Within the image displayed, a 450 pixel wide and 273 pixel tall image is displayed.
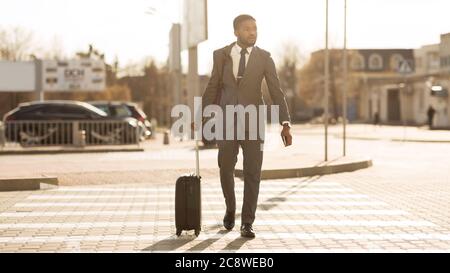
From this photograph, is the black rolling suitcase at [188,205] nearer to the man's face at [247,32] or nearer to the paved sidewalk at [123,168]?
the man's face at [247,32]

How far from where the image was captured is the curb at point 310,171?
14.1 metres

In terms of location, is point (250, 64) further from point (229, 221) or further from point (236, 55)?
point (229, 221)

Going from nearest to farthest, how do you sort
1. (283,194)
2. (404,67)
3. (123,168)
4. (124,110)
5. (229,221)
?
(229,221) → (283,194) → (123,168) → (404,67) → (124,110)

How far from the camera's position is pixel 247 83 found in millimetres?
7234

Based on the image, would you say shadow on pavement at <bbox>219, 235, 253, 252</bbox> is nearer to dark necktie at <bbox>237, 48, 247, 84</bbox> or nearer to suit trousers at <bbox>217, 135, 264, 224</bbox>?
suit trousers at <bbox>217, 135, 264, 224</bbox>

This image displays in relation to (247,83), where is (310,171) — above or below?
below

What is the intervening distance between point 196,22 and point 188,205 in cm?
2225

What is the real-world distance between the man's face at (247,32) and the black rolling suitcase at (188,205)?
1389 millimetres

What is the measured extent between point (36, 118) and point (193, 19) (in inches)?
280

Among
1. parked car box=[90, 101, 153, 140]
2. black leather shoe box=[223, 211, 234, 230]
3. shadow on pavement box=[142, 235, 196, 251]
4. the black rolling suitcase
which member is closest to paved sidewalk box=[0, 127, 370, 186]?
black leather shoe box=[223, 211, 234, 230]

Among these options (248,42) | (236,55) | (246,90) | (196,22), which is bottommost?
(246,90)

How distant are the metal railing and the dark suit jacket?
58.6ft

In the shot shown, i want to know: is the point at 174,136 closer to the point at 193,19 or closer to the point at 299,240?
the point at 193,19

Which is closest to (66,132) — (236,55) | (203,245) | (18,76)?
(236,55)
